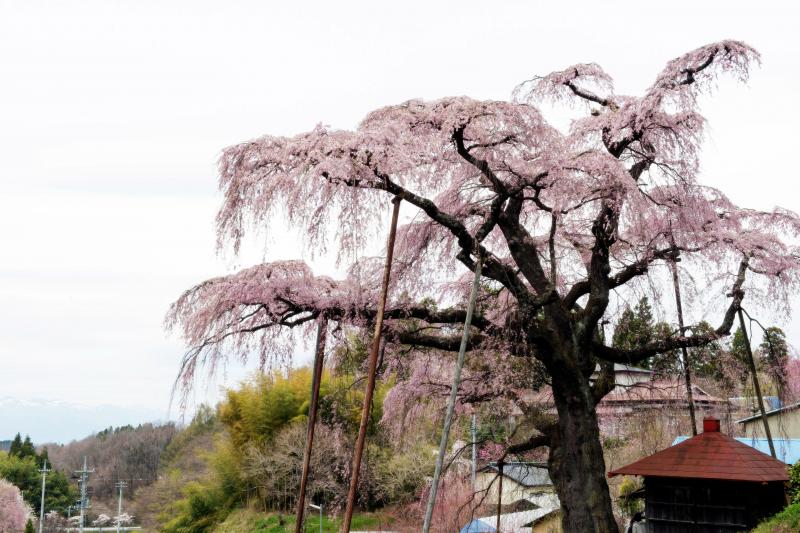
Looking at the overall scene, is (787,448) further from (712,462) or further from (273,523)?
(273,523)

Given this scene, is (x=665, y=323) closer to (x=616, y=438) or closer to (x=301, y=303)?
(x=301, y=303)

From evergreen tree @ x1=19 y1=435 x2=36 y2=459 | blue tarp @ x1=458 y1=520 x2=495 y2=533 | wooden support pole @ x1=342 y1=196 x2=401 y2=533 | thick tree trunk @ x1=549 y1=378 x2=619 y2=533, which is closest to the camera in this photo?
wooden support pole @ x1=342 y1=196 x2=401 y2=533

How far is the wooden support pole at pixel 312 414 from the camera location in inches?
401

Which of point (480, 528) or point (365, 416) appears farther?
point (480, 528)

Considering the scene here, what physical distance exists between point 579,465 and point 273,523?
1890 cm

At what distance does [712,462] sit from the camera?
517 inches

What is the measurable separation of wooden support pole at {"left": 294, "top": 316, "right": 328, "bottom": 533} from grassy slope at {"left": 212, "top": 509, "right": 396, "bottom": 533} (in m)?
15.9

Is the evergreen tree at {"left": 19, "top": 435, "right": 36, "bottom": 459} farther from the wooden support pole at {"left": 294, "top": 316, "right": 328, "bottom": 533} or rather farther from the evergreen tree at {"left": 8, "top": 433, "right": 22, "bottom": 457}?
the wooden support pole at {"left": 294, "top": 316, "right": 328, "bottom": 533}

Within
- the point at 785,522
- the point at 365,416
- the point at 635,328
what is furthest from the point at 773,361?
the point at 365,416

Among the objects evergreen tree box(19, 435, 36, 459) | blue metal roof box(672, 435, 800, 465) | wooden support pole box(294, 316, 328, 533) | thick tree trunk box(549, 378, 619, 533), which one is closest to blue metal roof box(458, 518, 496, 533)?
blue metal roof box(672, 435, 800, 465)

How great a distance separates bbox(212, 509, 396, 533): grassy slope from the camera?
90.7ft

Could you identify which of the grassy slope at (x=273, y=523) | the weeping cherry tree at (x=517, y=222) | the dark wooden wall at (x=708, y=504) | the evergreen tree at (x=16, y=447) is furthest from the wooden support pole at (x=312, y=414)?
the evergreen tree at (x=16, y=447)

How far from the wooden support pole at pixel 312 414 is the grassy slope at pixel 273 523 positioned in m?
15.9

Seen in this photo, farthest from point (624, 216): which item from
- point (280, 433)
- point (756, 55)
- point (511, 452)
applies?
point (280, 433)
